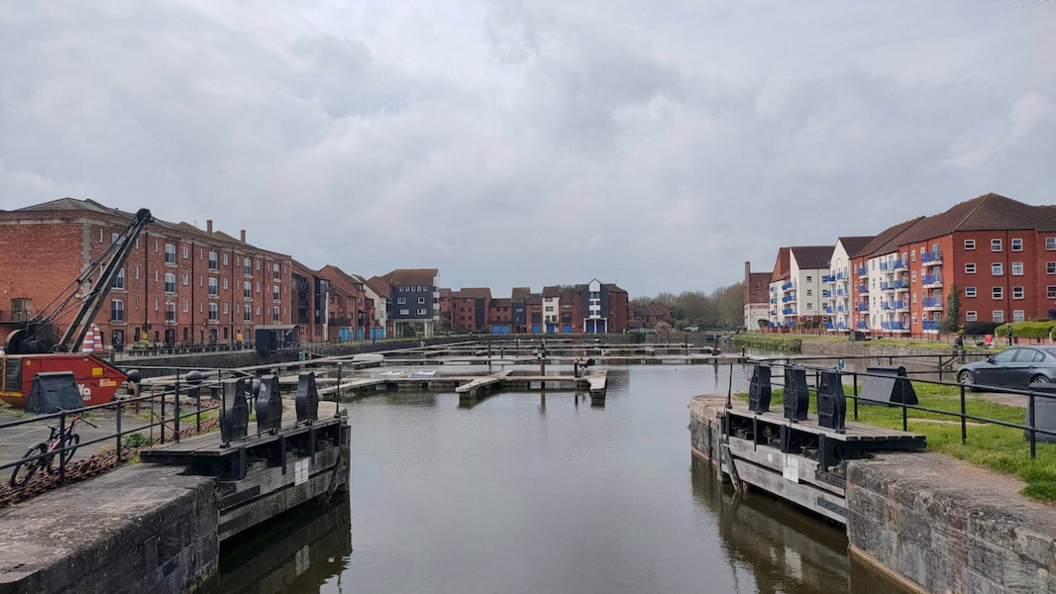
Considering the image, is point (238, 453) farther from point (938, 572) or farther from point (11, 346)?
point (11, 346)

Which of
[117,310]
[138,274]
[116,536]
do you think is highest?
[138,274]

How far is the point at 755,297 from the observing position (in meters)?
140

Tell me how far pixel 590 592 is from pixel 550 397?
83.5 ft

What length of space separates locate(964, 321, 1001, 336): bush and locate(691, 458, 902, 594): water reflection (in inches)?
2056

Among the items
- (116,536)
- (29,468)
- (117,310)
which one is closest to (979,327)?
(116,536)

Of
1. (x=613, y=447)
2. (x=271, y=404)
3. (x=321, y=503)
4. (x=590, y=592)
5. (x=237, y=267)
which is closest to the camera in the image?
(x=590, y=592)

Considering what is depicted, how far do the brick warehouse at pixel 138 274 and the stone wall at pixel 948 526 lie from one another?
48.1m

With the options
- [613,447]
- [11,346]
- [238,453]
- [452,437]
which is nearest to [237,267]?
[11,346]

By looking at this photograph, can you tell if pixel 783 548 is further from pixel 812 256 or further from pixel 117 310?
pixel 812 256

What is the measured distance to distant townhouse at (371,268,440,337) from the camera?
4751 inches

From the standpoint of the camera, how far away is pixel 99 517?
789cm

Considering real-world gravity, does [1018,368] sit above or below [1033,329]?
below

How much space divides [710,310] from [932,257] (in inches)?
3643

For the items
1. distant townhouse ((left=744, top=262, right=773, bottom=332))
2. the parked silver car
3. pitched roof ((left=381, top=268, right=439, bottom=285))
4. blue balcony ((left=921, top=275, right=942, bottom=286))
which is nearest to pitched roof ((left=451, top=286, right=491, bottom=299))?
pitched roof ((left=381, top=268, right=439, bottom=285))
